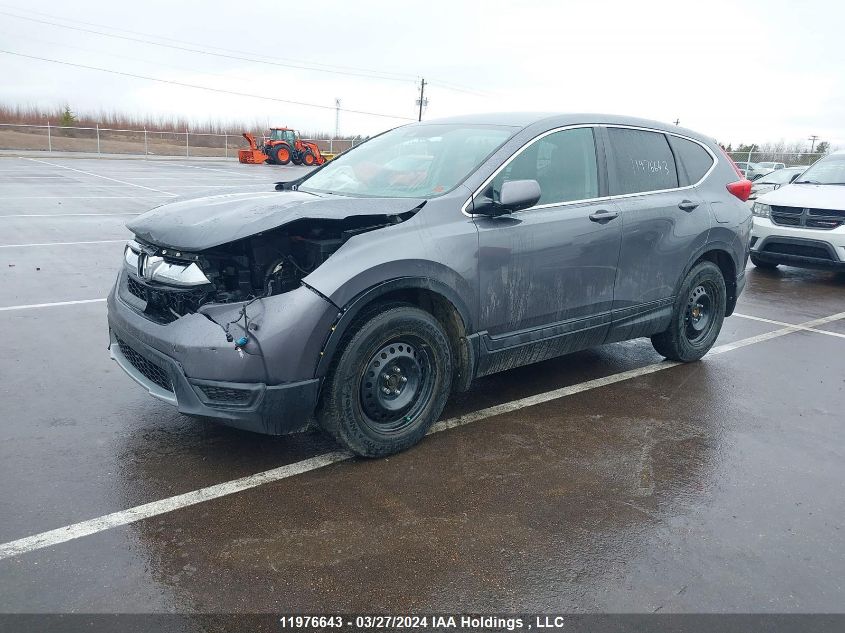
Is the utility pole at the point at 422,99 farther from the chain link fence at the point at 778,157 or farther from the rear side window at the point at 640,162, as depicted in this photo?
the rear side window at the point at 640,162

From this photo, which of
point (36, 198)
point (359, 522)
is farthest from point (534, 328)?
point (36, 198)

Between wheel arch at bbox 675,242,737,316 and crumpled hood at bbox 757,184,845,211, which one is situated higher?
crumpled hood at bbox 757,184,845,211

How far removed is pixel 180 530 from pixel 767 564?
2578 millimetres

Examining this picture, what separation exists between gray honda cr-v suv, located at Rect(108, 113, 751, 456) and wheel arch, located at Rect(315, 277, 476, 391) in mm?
10

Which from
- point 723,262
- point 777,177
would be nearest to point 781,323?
point 723,262

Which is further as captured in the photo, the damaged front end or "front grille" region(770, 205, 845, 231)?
"front grille" region(770, 205, 845, 231)

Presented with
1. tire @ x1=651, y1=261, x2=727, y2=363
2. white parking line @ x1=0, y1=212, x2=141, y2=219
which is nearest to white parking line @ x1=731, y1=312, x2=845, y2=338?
tire @ x1=651, y1=261, x2=727, y2=363

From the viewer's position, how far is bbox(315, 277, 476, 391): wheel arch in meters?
3.48

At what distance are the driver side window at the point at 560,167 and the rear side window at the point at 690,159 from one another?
1.04 m

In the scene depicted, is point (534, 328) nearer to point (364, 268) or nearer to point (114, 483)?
point (364, 268)

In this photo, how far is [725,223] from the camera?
5.59 metres

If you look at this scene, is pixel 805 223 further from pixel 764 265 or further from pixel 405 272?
pixel 405 272

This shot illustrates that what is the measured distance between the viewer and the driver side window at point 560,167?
430 cm

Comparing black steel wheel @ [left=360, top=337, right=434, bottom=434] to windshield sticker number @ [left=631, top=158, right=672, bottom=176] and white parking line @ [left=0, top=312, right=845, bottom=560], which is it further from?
windshield sticker number @ [left=631, top=158, right=672, bottom=176]
